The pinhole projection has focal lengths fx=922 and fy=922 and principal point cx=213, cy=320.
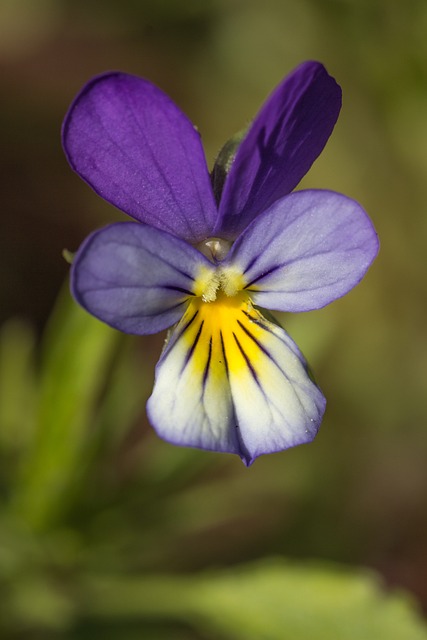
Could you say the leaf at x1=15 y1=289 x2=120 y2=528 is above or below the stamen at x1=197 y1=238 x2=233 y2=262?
below

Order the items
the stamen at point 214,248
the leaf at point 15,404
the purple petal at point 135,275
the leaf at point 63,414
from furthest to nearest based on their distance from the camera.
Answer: the leaf at point 15,404
the leaf at point 63,414
the stamen at point 214,248
the purple petal at point 135,275

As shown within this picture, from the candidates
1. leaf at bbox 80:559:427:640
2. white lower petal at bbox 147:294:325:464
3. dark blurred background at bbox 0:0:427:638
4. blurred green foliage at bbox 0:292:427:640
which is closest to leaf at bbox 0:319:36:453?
blurred green foliage at bbox 0:292:427:640

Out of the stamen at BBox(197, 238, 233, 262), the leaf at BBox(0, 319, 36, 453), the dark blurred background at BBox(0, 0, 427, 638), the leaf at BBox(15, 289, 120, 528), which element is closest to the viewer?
the stamen at BBox(197, 238, 233, 262)

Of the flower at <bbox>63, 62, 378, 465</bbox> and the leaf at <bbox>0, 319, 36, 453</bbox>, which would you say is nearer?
the flower at <bbox>63, 62, 378, 465</bbox>

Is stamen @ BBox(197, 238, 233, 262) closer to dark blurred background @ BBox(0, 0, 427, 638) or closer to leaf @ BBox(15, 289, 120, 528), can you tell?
leaf @ BBox(15, 289, 120, 528)

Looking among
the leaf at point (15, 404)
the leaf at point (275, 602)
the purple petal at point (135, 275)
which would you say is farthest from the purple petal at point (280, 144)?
the leaf at point (15, 404)

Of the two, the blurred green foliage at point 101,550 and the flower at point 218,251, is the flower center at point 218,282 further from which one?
the blurred green foliage at point 101,550

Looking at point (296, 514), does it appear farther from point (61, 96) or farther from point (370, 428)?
point (61, 96)

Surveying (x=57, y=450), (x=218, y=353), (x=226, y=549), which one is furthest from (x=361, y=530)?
(x=218, y=353)
